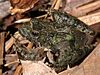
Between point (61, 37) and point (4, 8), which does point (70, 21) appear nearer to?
point (61, 37)

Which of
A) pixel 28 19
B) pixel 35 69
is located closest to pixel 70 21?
pixel 28 19

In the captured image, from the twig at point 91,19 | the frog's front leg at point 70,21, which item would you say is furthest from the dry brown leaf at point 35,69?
the twig at point 91,19

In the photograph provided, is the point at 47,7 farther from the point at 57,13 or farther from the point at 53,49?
the point at 53,49

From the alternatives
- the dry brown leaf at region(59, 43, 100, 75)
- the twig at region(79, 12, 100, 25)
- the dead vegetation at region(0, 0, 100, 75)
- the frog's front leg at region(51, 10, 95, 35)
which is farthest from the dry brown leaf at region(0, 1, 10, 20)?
the dry brown leaf at region(59, 43, 100, 75)

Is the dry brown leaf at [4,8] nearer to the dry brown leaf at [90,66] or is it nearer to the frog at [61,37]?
the frog at [61,37]

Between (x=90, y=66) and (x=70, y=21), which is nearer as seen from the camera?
(x=90, y=66)

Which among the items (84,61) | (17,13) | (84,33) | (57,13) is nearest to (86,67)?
(84,61)
